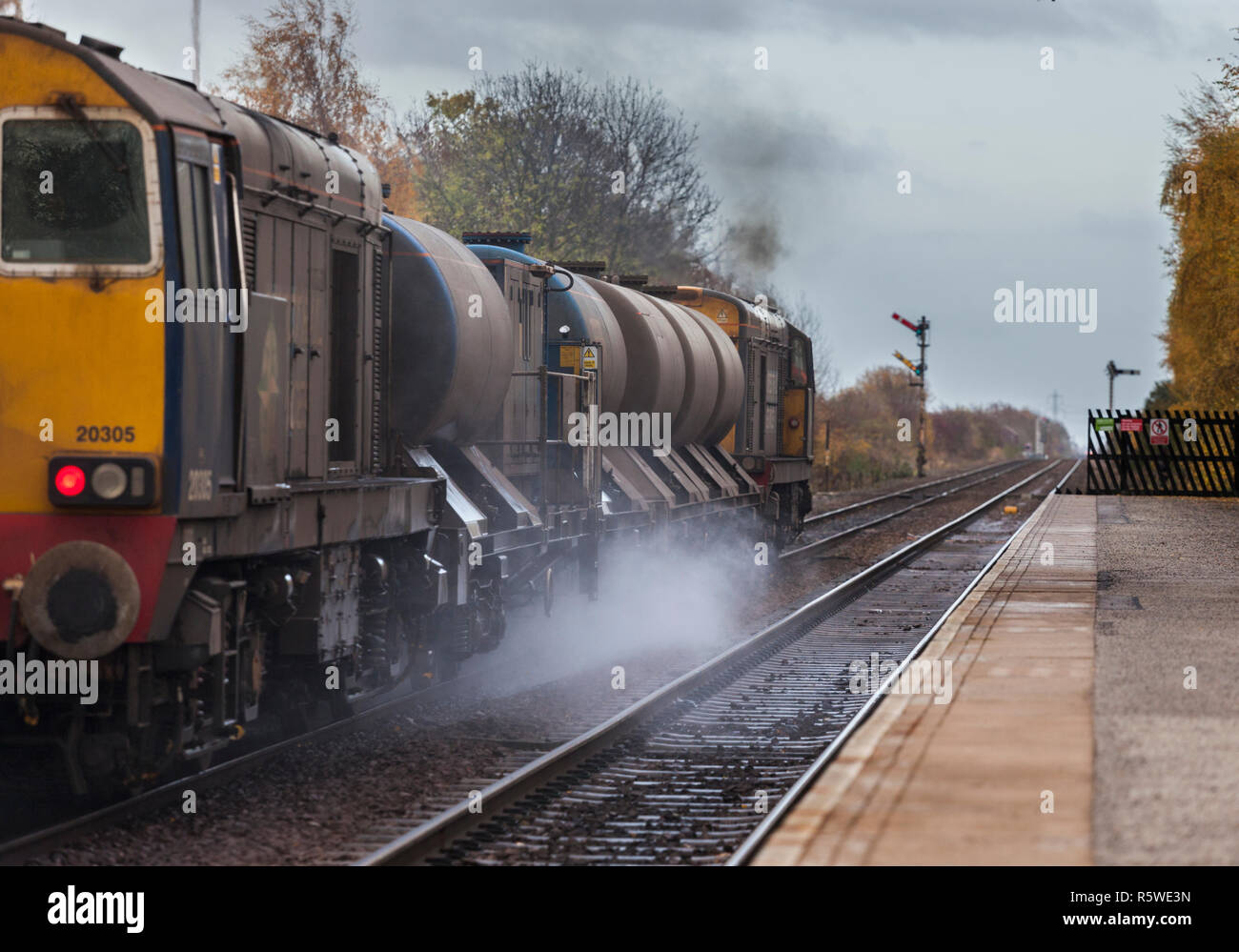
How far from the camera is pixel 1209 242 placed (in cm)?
3694

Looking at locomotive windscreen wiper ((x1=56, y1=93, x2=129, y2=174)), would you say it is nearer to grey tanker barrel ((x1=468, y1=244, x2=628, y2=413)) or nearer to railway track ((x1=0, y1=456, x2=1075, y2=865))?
railway track ((x1=0, y1=456, x2=1075, y2=865))

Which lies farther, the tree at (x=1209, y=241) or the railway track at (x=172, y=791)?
the tree at (x=1209, y=241)

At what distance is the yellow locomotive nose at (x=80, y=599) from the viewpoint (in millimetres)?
7242

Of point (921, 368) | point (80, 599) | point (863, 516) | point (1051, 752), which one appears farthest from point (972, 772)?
point (921, 368)

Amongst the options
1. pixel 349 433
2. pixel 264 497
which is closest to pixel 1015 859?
pixel 264 497

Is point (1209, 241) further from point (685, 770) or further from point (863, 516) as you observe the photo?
point (685, 770)

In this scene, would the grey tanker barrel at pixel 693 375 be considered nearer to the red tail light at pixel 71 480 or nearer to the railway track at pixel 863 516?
the railway track at pixel 863 516

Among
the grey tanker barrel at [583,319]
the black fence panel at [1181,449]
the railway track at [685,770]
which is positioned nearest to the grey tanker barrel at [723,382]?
the grey tanker barrel at [583,319]

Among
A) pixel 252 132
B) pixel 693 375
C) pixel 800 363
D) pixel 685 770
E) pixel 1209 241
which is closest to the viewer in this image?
pixel 252 132

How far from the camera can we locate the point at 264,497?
322 inches

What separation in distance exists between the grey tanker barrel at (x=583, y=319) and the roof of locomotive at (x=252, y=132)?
10.3 ft

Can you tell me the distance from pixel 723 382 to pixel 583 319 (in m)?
6.36

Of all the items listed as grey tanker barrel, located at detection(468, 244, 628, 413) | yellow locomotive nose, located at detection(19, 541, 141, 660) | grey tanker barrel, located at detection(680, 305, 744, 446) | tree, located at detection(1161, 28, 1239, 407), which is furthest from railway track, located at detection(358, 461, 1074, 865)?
tree, located at detection(1161, 28, 1239, 407)
